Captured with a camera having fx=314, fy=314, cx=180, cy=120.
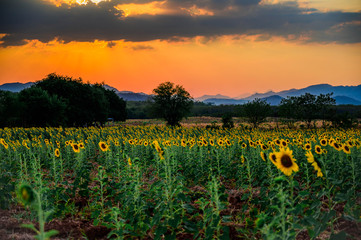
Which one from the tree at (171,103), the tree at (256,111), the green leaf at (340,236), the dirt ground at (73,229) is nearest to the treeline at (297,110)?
the tree at (256,111)

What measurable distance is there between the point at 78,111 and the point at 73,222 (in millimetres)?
45792

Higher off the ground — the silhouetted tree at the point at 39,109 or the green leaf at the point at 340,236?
the silhouetted tree at the point at 39,109

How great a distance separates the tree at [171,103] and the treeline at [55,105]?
12574mm

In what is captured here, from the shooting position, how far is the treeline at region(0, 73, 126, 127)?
4097cm

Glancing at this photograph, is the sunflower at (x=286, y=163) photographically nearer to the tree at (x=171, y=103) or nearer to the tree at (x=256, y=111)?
the tree at (x=256, y=111)

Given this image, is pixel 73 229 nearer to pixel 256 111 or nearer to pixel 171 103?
pixel 256 111

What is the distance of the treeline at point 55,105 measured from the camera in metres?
41.0

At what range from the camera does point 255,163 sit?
30.9ft

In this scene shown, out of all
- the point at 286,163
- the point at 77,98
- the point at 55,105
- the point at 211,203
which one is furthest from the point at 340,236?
the point at 77,98

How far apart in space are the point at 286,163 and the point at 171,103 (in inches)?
1526

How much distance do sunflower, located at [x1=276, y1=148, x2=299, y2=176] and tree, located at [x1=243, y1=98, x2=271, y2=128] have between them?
3145 cm

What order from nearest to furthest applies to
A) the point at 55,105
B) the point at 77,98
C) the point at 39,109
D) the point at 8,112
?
the point at 39,109 → the point at 55,105 → the point at 77,98 → the point at 8,112

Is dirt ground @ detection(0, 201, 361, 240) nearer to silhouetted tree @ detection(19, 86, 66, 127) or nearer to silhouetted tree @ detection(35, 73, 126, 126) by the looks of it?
silhouetted tree @ detection(19, 86, 66, 127)

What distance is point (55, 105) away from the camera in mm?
41406
